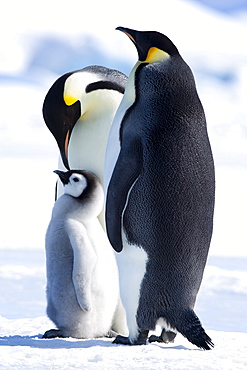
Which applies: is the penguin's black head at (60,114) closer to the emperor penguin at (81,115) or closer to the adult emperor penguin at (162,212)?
the emperor penguin at (81,115)

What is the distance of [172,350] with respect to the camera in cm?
323

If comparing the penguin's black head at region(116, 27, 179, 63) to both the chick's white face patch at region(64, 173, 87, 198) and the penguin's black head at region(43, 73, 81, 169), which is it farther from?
the chick's white face patch at region(64, 173, 87, 198)

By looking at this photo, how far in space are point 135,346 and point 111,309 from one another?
0.52 m

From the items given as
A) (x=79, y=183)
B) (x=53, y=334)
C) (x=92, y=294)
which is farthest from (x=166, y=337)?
(x=79, y=183)

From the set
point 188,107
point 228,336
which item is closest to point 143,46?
point 188,107

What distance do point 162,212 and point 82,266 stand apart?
0.60 m

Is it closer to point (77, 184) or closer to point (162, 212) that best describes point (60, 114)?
point (77, 184)

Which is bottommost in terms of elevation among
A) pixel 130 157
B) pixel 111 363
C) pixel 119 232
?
pixel 111 363

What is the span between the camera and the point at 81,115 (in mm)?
4203

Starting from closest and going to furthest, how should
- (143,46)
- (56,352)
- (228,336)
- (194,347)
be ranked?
(56,352), (194,347), (143,46), (228,336)

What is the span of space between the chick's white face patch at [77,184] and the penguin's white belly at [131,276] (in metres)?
0.60

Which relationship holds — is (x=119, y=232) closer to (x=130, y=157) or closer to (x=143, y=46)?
(x=130, y=157)

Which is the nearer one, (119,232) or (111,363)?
(111,363)

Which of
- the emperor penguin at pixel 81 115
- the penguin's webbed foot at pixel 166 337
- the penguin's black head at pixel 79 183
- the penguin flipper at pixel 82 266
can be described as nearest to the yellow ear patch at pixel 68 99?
the emperor penguin at pixel 81 115
